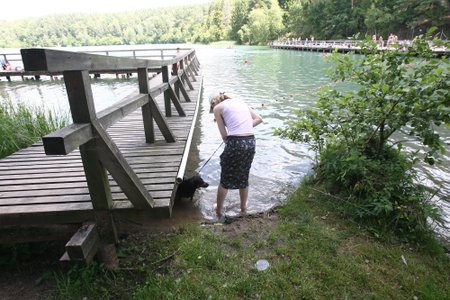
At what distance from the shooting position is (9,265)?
9.37 ft

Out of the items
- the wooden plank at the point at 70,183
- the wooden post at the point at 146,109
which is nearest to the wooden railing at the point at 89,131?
the wooden plank at the point at 70,183

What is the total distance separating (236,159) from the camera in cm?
354

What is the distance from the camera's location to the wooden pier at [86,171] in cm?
194

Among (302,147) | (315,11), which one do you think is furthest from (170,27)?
(302,147)

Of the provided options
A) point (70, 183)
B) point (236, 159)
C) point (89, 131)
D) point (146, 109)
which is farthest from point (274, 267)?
point (146, 109)

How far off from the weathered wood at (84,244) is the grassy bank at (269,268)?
347 millimetres

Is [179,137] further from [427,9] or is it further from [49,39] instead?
[49,39]

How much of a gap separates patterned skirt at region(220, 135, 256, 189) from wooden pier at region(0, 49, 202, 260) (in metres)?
0.59

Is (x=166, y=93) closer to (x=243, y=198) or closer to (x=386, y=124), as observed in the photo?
(x=243, y=198)

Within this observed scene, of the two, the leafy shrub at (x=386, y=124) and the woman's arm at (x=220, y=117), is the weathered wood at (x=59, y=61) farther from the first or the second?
the leafy shrub at (x=386, y=124)

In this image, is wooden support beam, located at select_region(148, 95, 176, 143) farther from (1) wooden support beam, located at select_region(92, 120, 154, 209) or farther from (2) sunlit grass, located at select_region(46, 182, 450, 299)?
(1) wooden support beam, located at select_region(92, 120, 154, 209)

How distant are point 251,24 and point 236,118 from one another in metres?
90.2

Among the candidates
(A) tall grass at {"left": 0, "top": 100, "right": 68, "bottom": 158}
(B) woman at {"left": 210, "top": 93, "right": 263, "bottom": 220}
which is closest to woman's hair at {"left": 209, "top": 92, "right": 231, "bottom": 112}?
(B) woman at {"left": 210, "top": 93, "right": 263, "bottom": 220}

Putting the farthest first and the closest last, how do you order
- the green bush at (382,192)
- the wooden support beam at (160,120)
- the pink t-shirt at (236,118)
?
the wooden support beam at (160,120), the pink t-shirt at (236,118), the green bush at (382,192)
